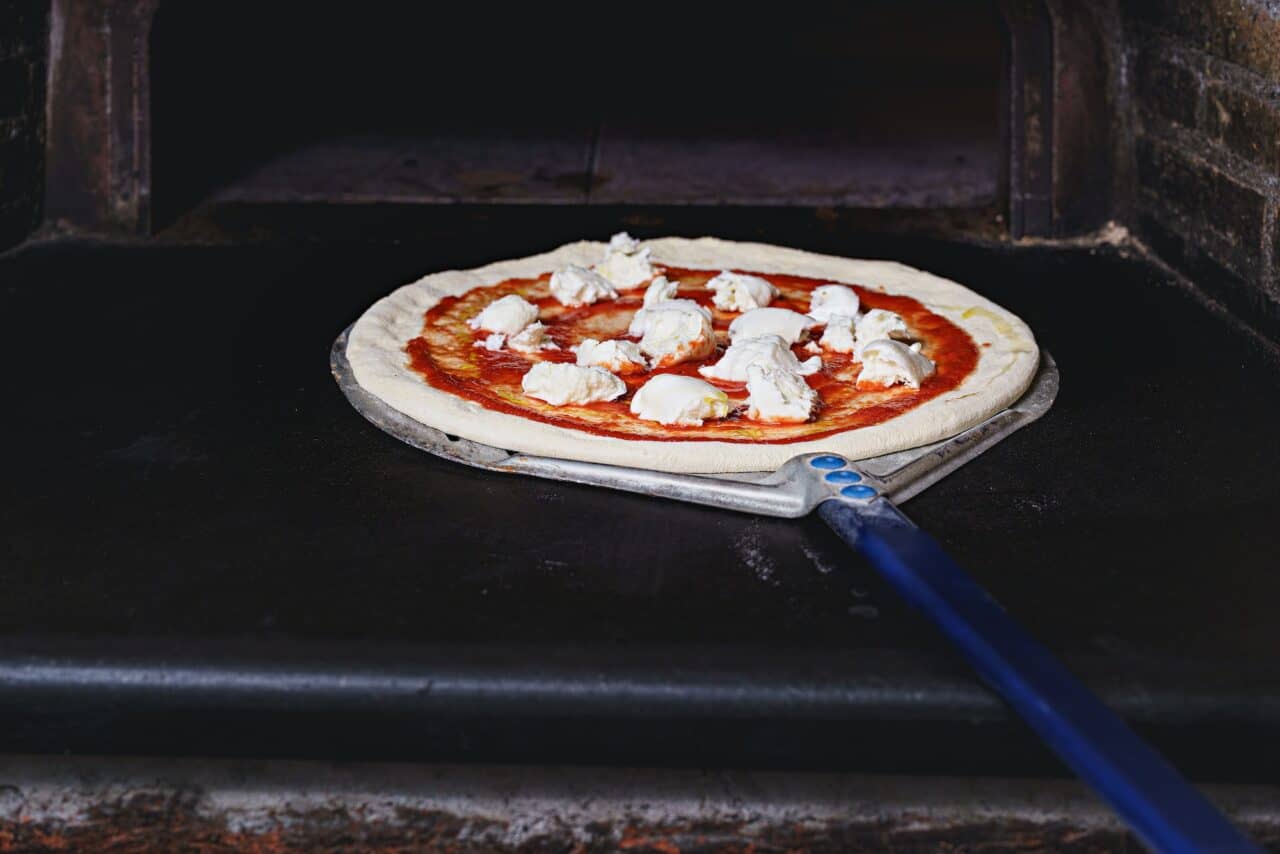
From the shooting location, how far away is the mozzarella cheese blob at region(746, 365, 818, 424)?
4.75ft

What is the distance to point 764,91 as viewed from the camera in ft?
11.2

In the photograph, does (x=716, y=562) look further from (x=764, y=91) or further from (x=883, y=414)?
(x=764, y=91)

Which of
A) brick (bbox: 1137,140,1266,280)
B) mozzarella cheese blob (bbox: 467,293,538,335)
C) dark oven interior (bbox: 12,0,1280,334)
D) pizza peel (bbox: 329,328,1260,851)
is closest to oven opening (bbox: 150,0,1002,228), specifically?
dark oven interior (bbox: 12,0,1280,334)

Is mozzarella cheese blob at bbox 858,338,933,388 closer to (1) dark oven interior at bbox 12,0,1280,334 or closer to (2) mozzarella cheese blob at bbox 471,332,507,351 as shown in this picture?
(2) mozzarella cheese blob at bbox 471,332,507,351

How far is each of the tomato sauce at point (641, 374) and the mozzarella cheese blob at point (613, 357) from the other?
0.04ft

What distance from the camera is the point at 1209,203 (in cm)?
198

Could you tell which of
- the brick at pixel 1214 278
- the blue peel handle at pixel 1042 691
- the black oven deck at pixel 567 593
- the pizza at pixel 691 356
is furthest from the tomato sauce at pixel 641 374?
the brick at pixel 1214 278

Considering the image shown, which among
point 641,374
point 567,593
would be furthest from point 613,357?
point 567,593

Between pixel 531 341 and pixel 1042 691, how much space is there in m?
0.87

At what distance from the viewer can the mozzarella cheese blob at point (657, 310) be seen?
1.66 meters

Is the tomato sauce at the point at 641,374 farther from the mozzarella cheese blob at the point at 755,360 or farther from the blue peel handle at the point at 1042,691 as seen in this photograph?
the blue peel handle at the point at 1042,691

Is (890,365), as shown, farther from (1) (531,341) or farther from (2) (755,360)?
(1) (531,341)

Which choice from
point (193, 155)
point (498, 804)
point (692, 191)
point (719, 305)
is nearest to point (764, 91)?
point (692, 191)

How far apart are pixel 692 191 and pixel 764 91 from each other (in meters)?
0.92
